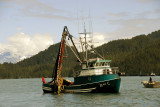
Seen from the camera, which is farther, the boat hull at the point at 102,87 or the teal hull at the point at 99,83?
the boat hull at the point at 102,87

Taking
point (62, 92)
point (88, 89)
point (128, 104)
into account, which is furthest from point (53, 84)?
point (128, 104)

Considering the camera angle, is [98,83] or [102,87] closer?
[98,83]

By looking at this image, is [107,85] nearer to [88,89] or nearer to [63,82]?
[88,89]

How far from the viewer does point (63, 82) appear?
205 feet

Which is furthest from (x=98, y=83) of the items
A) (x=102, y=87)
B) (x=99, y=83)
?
(x=102, y=87)

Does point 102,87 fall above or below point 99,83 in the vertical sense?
below

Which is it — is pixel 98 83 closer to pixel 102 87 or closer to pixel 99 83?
pixel 99 83

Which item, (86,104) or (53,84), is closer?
(86,104)

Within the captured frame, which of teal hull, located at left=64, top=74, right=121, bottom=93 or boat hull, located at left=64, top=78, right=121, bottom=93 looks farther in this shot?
boat hull, located at left=64, top=78, right=121, bottom=93

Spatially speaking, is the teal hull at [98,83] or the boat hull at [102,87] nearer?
the teal hull at [98,83]

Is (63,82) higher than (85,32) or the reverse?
the reverse

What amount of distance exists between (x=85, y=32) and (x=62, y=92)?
1399 cm

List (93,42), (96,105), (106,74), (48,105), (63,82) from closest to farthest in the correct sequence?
(96,105) → (48,105) → (106,74) → (93,42) → (63,82)

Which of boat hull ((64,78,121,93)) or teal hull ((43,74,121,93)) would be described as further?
boat hull ((64,78,121,93))
